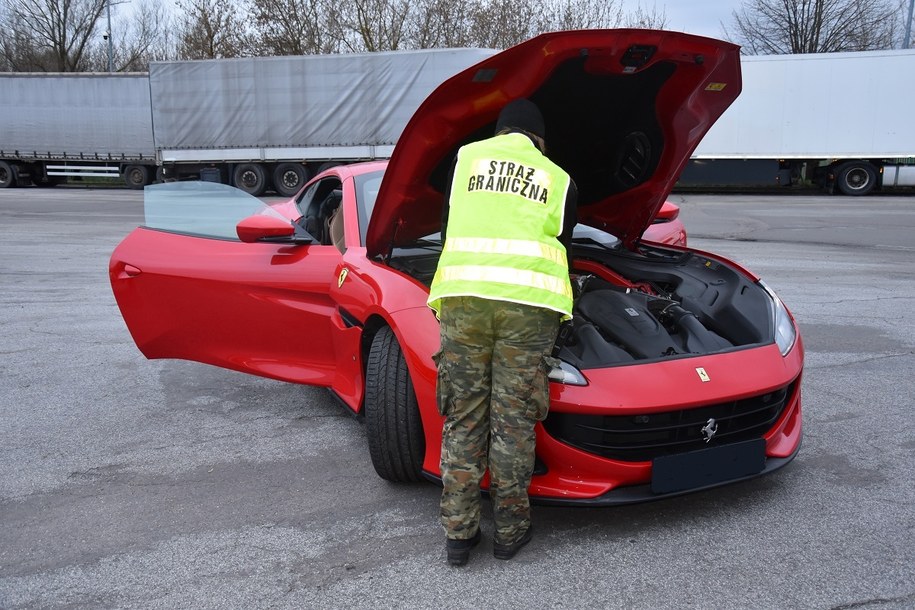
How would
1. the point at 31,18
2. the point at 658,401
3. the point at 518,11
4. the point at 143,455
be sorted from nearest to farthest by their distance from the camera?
the point at 658,401
the point at 143,455
the point at 518,11
the point at 31,18

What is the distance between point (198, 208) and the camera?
14.4 ft

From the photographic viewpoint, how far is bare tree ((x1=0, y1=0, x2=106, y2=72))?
3847 centimetres

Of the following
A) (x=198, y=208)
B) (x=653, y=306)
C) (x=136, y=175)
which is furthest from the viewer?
(x=136, y=175)

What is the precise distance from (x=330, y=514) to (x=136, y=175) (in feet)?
80.6

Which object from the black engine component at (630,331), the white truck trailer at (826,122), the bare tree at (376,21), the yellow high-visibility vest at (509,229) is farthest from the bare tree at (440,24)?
the yellow high-visibility vest at (509,229)

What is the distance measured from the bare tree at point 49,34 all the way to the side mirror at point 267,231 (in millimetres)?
41568

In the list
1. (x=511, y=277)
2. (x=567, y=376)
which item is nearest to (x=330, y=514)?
(x=567, y=376)

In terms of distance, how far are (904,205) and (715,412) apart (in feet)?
56.3

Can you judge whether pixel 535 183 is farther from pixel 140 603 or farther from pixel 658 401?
pixel 140 603

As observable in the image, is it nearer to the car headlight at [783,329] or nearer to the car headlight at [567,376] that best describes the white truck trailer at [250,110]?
the car headlight at [783,329]

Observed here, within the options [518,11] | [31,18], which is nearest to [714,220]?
[518,11]

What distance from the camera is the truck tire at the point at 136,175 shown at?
24.8 m

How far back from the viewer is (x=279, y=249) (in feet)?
13.4

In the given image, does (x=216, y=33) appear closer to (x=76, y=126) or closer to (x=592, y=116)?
(x=76, y=126)
